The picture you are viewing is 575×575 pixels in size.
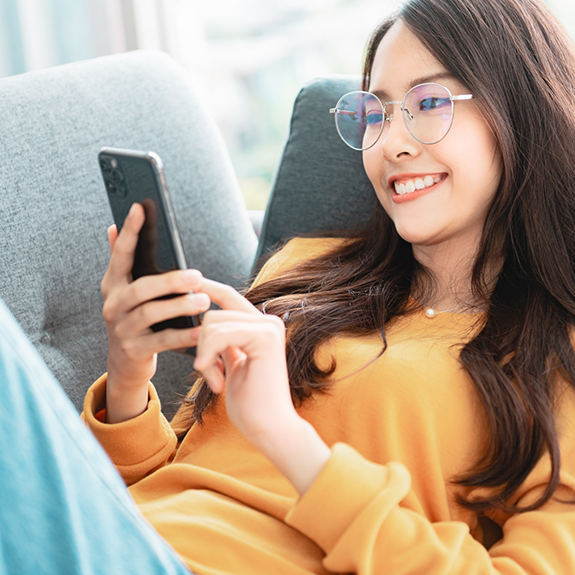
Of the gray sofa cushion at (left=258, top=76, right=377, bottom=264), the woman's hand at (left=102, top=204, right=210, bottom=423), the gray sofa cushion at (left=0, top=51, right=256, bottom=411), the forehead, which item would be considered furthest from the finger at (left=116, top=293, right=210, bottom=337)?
the gray sofa cushion at (left=258, top=76, right=377, bottom=264)

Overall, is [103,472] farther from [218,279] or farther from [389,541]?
[218,279]

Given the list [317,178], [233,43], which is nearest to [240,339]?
[317,178]

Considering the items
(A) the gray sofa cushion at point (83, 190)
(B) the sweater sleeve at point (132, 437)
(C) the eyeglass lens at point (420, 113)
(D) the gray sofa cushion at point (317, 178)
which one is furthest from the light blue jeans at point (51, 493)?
(D) the gray sofa cushion at point (317, 178)

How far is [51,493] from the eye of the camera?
539 mm

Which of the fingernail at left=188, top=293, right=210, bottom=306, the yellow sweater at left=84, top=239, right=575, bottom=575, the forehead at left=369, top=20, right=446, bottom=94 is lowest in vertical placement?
the yellow sweater at left=84, top=239, right=575, bottom=575

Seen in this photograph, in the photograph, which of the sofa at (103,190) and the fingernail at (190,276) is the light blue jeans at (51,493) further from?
the sofa at (103,190)

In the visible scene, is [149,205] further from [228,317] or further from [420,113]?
[420,113]

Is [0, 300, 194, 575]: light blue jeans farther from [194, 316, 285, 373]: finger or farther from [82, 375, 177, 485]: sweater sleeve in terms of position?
[82, 375, 177, 485]: sweater sleeve

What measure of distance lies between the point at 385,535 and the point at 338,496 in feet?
0.21

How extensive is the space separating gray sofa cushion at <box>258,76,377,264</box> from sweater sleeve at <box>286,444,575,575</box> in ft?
2.28

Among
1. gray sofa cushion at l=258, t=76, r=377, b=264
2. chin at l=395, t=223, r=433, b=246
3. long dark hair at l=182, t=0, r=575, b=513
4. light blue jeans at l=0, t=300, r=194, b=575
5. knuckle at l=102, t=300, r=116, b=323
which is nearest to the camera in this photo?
light blue jeans at l=0, t=300, r=194, b=575

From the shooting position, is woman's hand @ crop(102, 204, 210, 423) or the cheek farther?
the cheek

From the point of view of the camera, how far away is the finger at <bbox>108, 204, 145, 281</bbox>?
0.71 metres

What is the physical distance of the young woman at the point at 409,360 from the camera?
27.5 inches
